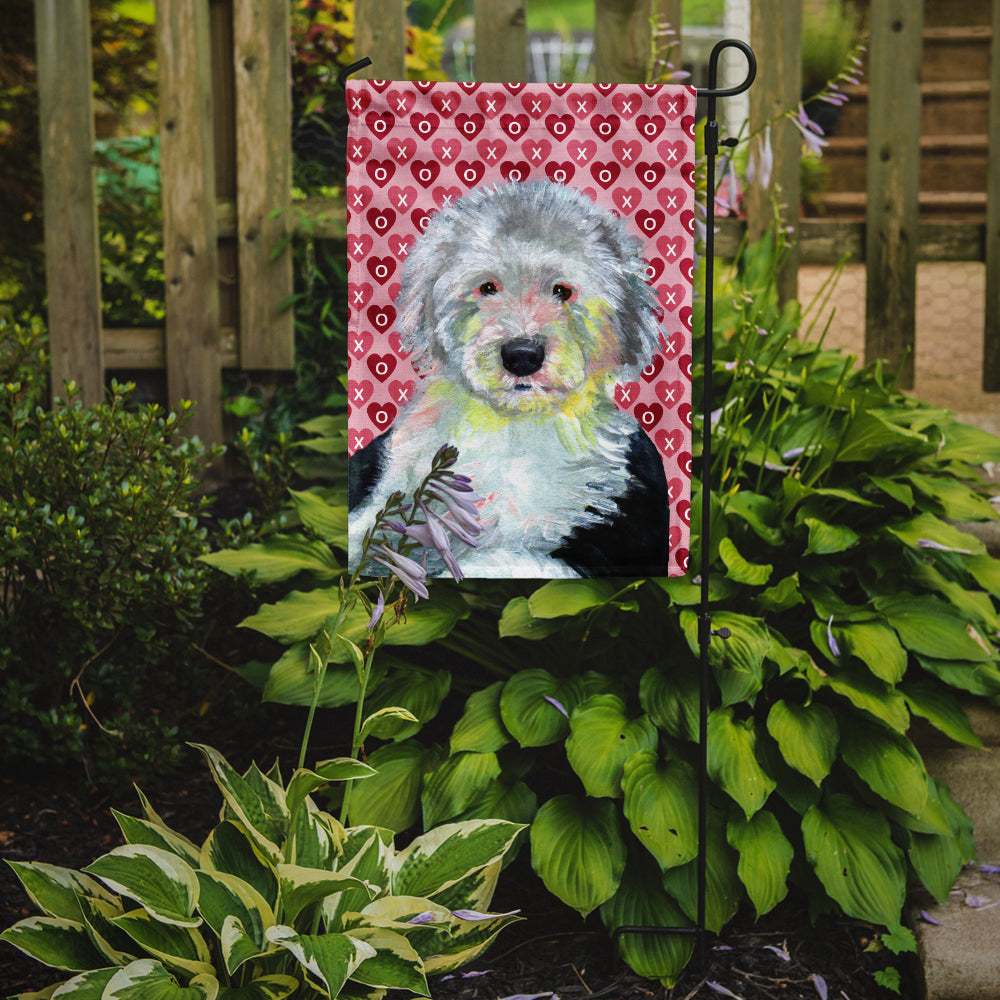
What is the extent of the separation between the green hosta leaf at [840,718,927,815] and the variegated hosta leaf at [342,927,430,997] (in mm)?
938

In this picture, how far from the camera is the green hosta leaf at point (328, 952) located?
1392 millimetres

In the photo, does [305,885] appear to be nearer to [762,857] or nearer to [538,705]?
[538,705]

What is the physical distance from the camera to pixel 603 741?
6.31 ft

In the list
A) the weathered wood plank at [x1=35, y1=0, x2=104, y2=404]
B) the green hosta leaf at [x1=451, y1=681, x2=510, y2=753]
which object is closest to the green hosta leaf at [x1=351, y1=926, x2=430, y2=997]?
the green hosta leaf at [x1=451, y1=681, x2=510, y2=753]

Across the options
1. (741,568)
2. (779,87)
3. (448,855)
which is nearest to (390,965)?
(448,855)

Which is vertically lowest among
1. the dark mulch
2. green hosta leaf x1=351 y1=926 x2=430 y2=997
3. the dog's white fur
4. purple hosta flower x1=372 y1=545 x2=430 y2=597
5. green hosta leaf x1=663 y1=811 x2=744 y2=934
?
the dark mulch

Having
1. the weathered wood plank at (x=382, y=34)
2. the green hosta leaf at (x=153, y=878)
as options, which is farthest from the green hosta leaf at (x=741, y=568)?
the weathered wood plank at (x=382, y=34)

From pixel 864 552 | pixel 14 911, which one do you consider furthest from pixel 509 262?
pixel 14 911

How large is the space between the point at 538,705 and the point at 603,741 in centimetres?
16

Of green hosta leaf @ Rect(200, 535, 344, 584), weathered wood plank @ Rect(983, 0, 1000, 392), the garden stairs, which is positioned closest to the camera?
green hosta leaf @ Rect(200, 535, 344, 584)

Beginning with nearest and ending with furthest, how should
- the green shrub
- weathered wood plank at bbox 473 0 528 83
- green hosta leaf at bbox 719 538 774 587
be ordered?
green hosta leaf at bbox 719 538 774 587, the green shrub, weathered wood plank at bbox 473 0 528 83

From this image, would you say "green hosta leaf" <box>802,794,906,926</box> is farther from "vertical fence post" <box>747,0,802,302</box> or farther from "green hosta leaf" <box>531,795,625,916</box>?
"vertical fence post" <box>747,0,802,302</box>

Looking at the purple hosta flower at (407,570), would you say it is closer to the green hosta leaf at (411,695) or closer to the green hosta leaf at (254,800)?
the green hosta leaf at (254,800)

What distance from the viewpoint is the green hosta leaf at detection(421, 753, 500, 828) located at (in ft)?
6.26
